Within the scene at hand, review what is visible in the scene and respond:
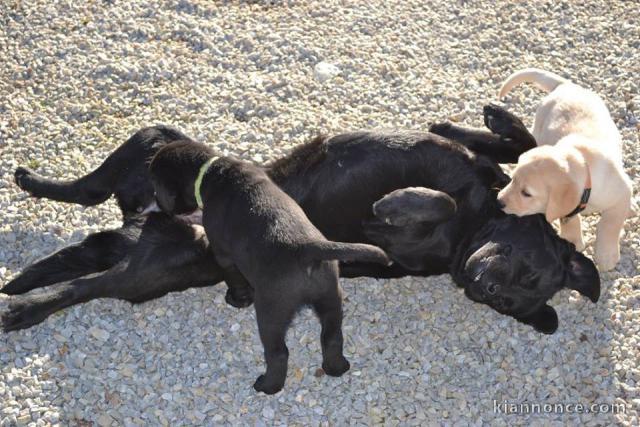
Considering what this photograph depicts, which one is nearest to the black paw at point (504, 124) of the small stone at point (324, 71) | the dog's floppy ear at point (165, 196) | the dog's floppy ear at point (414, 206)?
the dog's floppy ear at point (414, 206)

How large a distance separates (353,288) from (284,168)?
31.9 inches

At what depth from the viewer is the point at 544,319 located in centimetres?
443

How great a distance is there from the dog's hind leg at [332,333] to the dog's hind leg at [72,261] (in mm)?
1265

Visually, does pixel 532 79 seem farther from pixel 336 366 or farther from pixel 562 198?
pixel 336 366

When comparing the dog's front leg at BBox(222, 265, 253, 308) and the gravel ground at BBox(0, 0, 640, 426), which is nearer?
the gravel ground at BBox(0, 0, 640, 426)

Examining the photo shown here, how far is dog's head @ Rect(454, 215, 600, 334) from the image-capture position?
427 cm

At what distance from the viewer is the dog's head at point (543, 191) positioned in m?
4.34

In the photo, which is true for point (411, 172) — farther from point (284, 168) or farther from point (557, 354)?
point (557, 354)

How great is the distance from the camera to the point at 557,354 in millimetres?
4445

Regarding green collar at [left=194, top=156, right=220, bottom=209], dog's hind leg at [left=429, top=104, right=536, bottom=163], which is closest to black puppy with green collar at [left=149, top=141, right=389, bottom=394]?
green collar at [left=194, top=156, right=220, bottom=209]

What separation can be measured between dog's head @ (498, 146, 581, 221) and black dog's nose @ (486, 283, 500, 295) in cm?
43

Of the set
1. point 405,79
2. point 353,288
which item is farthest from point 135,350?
point 405,79

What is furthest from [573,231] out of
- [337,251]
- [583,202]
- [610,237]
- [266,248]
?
[266,248]

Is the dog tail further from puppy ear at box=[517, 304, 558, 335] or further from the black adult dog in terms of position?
puppy ear at box=[517, 304, 558, 335]
